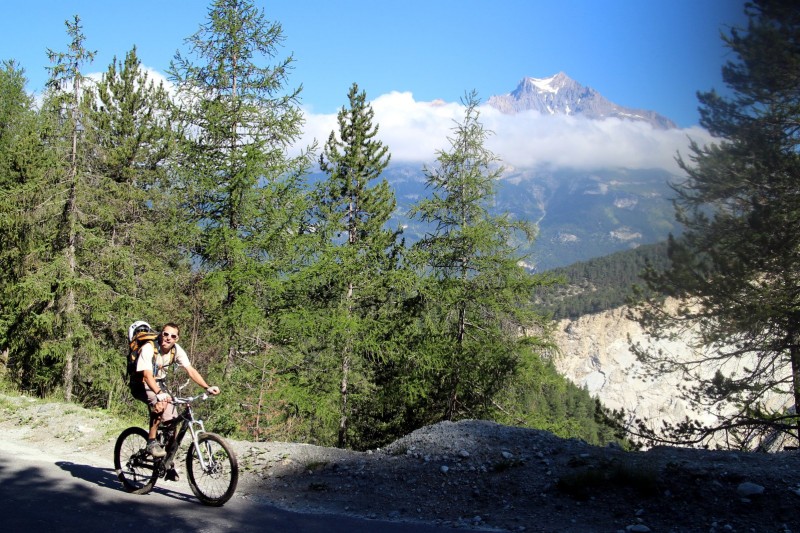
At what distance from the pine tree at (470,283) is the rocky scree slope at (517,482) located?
8319 mm

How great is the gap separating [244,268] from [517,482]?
8.91 meters

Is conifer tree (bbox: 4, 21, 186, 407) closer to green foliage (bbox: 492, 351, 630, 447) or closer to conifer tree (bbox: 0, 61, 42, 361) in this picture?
conifer tree (bbox: 0, 61, 42, 361)

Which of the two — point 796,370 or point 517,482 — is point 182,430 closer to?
point 517,482

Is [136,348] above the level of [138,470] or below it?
above

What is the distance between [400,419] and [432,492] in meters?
14.9

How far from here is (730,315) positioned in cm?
892

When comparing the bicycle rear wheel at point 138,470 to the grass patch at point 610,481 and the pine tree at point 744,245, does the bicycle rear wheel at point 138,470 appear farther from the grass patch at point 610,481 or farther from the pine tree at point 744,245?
the pine tree at point 744,245

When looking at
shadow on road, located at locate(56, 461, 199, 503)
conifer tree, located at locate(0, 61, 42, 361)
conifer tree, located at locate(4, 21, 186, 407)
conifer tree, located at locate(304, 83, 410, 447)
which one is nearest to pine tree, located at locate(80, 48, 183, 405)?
conifer tree, located at locate(4, 21, 186, 407)

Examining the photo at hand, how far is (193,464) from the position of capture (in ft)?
19.3

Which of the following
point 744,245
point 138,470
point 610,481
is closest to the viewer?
point 610,481

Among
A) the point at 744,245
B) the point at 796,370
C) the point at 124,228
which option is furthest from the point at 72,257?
the point at 796,370

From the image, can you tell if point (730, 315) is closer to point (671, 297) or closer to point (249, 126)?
point (671, 297)

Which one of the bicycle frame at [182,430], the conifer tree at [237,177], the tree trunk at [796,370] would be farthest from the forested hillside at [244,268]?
the bicycle frame at [182,430]

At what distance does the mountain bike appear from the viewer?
18.8 feet
